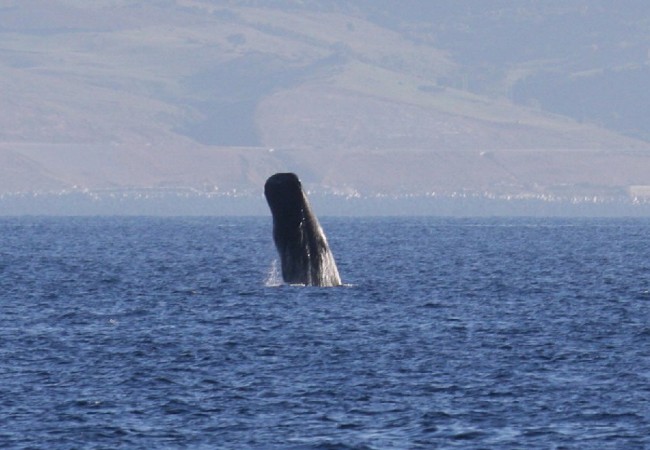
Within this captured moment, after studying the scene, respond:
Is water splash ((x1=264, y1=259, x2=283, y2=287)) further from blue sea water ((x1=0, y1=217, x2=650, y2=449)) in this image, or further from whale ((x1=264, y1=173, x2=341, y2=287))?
whale ((x1=264, y1=173, x2=341, y2=287))

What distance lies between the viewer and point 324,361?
4591 cm

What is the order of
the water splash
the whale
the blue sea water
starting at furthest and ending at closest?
1. the water splash
2. the whale
3. the blue sea water

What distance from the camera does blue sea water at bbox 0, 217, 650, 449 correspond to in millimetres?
36281

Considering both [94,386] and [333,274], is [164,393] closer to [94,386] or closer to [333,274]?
[94,386]

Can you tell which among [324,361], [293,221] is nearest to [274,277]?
[293,221]

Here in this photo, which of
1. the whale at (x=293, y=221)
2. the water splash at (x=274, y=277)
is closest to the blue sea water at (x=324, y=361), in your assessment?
the water splash at (x=274, y=277)

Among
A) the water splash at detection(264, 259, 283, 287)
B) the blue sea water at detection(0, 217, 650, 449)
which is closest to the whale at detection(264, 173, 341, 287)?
the blue sea water at detection(0, 217, 650, 449)

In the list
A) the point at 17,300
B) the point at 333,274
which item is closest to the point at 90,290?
the point at 17,300

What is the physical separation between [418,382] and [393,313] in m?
16.6

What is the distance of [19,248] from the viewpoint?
118938mm

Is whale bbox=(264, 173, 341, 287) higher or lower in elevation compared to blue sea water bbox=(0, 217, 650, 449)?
higher

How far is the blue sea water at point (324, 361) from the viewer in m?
36.3

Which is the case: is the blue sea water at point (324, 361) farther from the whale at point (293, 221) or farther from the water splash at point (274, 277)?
the whale at point (293, 221)

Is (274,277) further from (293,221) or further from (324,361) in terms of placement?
(324,361)
